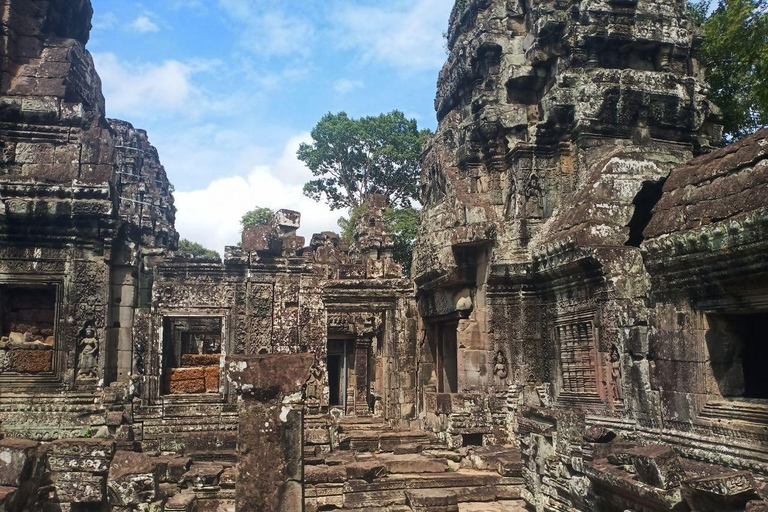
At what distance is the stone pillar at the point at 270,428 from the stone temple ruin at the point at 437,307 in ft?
0.06

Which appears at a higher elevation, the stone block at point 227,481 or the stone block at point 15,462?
the stone block at point 15,462

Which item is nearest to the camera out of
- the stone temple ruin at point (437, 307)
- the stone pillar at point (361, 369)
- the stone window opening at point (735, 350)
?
the stone window opening at point (735, 350)

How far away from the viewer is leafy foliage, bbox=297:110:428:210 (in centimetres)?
3244

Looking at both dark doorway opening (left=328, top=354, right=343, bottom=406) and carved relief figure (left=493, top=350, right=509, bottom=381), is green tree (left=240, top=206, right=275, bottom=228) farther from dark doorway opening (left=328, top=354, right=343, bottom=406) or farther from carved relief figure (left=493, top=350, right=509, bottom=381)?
carved relief figure (left=493, top=350, right=509, bottom=381)

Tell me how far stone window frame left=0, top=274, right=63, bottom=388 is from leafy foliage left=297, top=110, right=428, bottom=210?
73.6 feet

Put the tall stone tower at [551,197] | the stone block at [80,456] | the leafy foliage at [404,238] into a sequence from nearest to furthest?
the stone block at [80,456], the tall stone tower at [551,197], the leafy foliage at [404,238]

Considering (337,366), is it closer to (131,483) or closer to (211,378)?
(211,378)

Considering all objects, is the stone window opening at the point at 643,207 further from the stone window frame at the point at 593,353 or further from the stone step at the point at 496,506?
the stone step at the point at 496,506

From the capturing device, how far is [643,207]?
9.84 metres

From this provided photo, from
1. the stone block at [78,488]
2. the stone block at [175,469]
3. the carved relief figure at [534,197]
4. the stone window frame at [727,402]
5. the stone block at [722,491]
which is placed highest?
the carved relief figure at [534,197]

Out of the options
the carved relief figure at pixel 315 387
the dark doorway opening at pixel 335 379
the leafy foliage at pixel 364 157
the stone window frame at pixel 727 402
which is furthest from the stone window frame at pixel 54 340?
the leafy foliage at pixel 364 157

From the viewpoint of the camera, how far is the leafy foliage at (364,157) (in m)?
32.4

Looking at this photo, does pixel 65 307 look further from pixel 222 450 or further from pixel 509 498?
pixel 509 498

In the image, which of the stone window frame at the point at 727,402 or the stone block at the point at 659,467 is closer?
the stone block at the point at 659,467
